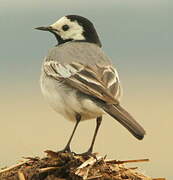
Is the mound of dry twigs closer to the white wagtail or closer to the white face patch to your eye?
the white wagtail

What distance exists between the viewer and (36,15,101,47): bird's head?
15.0 m

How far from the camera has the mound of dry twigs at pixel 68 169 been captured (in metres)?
11.8

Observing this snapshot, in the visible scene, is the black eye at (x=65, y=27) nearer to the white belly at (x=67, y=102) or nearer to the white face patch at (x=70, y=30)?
the white face patch at (x=70, y=30)

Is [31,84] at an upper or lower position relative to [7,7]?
lower

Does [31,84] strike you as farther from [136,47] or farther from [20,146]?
[136,47]

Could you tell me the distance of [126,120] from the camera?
41.6 ft

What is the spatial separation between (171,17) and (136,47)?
9378 millimetres

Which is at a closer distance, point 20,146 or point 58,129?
point 20,146

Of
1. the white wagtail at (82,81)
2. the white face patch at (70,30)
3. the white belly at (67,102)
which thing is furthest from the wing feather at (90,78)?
the white face patch at (70,30)

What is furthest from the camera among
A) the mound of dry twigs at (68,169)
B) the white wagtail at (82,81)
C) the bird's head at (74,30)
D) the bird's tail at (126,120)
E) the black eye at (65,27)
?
the black eye at (65,27)

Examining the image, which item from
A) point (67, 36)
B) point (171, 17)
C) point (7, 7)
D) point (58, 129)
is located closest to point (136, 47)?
point (171, 17)

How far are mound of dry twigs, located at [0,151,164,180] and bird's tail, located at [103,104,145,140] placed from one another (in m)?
0.38

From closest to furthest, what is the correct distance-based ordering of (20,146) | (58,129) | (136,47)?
(20,146), (58,129), (136,47)

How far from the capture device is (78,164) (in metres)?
11.9
